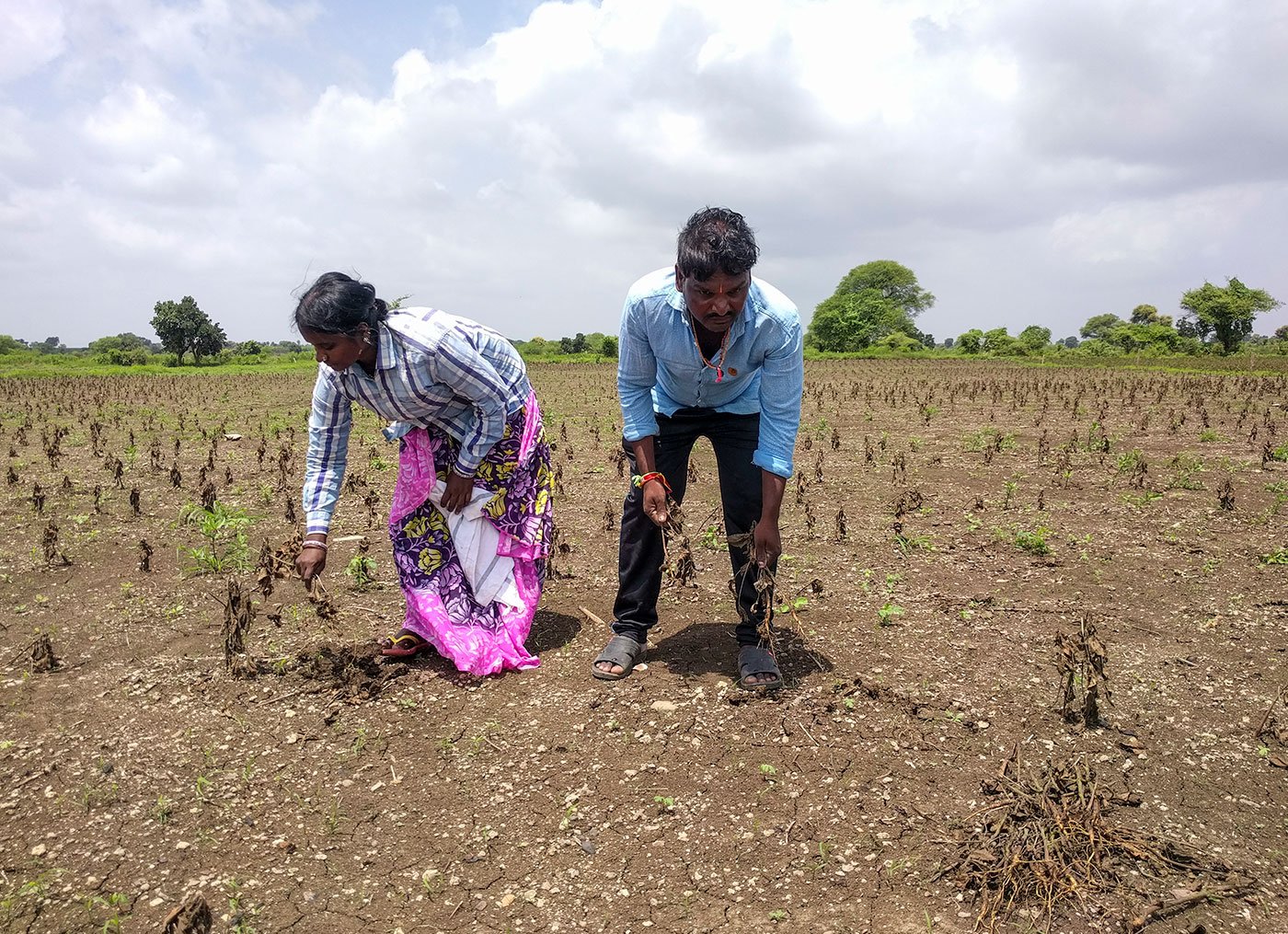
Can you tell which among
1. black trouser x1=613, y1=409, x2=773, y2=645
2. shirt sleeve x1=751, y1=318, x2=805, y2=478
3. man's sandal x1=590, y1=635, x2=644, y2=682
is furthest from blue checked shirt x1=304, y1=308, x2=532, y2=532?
shirt sleeve x1=751, y1=318, x2=805, y2=478

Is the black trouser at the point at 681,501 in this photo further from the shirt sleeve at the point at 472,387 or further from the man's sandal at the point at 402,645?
the man's sandal at the point at 402,645

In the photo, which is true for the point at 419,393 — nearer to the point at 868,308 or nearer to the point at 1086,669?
the point at 1086,669

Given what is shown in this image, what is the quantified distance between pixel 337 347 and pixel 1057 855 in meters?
3.05

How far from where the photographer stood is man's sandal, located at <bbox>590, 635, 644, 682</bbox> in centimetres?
377

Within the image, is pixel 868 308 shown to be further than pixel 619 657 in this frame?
Yes

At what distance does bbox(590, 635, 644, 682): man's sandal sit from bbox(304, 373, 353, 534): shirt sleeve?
1386mm

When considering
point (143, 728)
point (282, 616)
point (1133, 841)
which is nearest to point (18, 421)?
point (282, 616)

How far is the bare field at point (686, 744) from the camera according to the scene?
2.48 meters

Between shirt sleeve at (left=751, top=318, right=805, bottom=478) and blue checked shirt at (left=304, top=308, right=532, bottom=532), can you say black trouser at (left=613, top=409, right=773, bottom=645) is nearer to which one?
shirt sleeve at (left=751, top=318, right=805, bottom=478)

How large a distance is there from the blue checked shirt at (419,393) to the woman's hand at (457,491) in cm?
5

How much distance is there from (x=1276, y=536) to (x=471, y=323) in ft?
18.9

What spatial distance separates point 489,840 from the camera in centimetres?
279

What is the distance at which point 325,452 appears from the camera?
3.70 meters

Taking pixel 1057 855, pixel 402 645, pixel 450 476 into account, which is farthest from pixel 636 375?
pixel 1057 855
